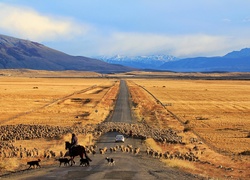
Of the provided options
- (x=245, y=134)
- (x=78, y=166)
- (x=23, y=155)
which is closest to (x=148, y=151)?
(x=78, y=166)

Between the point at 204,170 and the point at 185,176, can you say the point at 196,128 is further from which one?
the point at 185,176

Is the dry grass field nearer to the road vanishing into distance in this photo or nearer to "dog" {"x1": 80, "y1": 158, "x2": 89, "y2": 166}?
the road vanishing into distance

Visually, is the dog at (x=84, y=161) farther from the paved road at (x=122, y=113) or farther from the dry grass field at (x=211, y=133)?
the paved road at (x=122, y=113)

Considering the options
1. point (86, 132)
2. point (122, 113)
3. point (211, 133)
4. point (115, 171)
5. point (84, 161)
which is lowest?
point (211, 133)

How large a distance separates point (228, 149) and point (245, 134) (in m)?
9.18

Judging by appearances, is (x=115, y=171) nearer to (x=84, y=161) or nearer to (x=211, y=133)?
(x=84, y=161)

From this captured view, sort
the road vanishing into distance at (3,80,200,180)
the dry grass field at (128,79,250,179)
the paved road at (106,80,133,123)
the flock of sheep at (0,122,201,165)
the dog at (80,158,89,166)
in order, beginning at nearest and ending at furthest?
the road vanishing into distance at (3,80,200,180) → the dog at (80,158,89,166) → the dry grass field at (128,79,250,179) → the flock of sheep at (0,122,201,165) → the paved road at (106,80,133,123)

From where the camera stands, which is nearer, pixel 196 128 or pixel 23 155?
pixel 23 155

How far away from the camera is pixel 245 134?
1745 inches

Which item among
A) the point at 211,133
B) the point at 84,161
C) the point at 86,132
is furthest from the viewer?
the point at 211,133

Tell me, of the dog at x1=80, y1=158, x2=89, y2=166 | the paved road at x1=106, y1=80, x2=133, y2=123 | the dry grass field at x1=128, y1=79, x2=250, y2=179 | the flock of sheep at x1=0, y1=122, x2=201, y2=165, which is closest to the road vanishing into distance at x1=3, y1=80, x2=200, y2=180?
the dog at x1=80, y1=158, x2=89, y2=166

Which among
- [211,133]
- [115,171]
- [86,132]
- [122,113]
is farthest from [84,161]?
[122,113]

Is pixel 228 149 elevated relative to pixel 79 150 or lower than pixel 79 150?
lower

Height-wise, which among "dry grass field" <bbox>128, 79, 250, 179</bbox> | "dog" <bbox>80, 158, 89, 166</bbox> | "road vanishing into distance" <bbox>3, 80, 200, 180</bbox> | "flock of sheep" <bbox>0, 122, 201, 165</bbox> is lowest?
"dry grass field" <bbox>128, 79, 250, 179</bbox>
